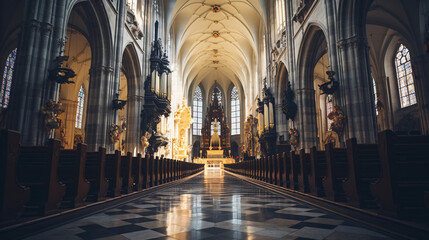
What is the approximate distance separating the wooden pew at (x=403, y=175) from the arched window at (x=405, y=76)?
56.2ft

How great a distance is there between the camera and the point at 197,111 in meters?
44.4

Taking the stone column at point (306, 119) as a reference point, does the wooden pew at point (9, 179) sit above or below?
below

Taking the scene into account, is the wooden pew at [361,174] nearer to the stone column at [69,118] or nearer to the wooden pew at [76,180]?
the wooden pew at [76,180]

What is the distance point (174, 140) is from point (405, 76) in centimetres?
2049

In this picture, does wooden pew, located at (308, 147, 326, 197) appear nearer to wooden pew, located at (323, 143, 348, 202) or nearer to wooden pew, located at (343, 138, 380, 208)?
wooden pew, located at (323, 143, 348, 202)

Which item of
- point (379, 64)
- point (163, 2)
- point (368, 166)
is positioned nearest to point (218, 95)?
point (163, 2)

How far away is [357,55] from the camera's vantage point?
898cm

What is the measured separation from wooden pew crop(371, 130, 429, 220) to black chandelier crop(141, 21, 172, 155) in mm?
13752

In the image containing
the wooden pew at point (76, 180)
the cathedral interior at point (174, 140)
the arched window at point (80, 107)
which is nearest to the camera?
the cathedral interior at point (174, 140)

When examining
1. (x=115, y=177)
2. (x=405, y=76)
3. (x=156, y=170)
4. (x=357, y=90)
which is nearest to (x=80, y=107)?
(x=156, y=170)

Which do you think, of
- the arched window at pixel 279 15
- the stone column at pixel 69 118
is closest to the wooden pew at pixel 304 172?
the arched window at pixel 279 15

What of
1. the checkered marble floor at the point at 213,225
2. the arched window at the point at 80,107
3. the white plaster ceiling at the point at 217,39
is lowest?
the checkered marble floor at the point at 213,225

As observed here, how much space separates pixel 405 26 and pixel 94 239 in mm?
18504

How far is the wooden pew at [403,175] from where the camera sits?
2.77 metres
